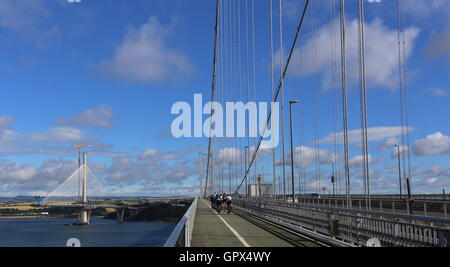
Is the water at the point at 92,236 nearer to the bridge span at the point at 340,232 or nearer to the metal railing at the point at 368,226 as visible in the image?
the metal railing at the point at 368,226

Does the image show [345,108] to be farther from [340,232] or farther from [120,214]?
[120,214]

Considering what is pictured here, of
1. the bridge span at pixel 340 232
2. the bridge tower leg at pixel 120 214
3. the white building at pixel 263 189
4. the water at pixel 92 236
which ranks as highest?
the white building at pixel 263 189

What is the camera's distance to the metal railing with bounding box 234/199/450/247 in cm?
905

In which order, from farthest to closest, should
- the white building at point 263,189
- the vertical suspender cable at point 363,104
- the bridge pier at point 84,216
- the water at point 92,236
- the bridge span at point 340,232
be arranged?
the bridge pier at point 84,216 → the white building at point 263,189 → the water at point 92,236 → the vertical suspender cable at point 363,104 → the bridge span at point 340,232

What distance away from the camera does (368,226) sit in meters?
12.0

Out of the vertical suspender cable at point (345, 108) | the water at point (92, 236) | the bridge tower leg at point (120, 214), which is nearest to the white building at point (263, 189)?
the water at point (92, 236)

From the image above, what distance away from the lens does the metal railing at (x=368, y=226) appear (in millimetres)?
9047

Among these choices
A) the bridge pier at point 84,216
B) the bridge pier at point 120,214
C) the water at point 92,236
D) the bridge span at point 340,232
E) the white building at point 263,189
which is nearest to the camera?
the bridge span at point 340,232

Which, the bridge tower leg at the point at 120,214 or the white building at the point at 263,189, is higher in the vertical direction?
the white building at the point at 263,189
